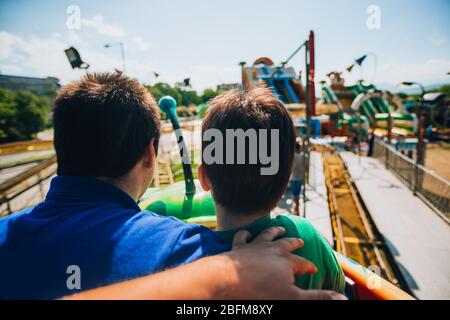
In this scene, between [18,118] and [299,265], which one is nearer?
[299,265]

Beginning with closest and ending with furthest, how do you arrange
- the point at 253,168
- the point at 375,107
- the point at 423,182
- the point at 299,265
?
the point at 299,265
the point at 253,168
the point at 423,182
the point at 375,107

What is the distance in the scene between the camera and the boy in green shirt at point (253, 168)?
1.08 m

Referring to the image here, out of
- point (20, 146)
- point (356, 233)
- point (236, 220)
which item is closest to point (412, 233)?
point (356, 233)

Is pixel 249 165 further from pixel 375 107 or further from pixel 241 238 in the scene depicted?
pixel 375 107

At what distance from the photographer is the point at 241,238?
96 centimetres

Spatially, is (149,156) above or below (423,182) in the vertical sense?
above

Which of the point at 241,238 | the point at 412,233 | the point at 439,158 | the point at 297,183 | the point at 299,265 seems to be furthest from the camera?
the point at 439,158

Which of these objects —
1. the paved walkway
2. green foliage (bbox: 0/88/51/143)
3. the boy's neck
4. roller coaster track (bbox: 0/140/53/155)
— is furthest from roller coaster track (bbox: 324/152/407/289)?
green foliage (bbox: 0/88/51/143)

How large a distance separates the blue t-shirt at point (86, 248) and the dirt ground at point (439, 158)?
13.9 meters

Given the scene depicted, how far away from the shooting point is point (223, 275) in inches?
29.7

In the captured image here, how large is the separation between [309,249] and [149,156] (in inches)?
34.7

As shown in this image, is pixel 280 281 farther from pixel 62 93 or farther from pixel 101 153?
pixel 62 93

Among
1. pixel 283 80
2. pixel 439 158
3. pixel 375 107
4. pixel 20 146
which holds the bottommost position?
pixel 439 158
